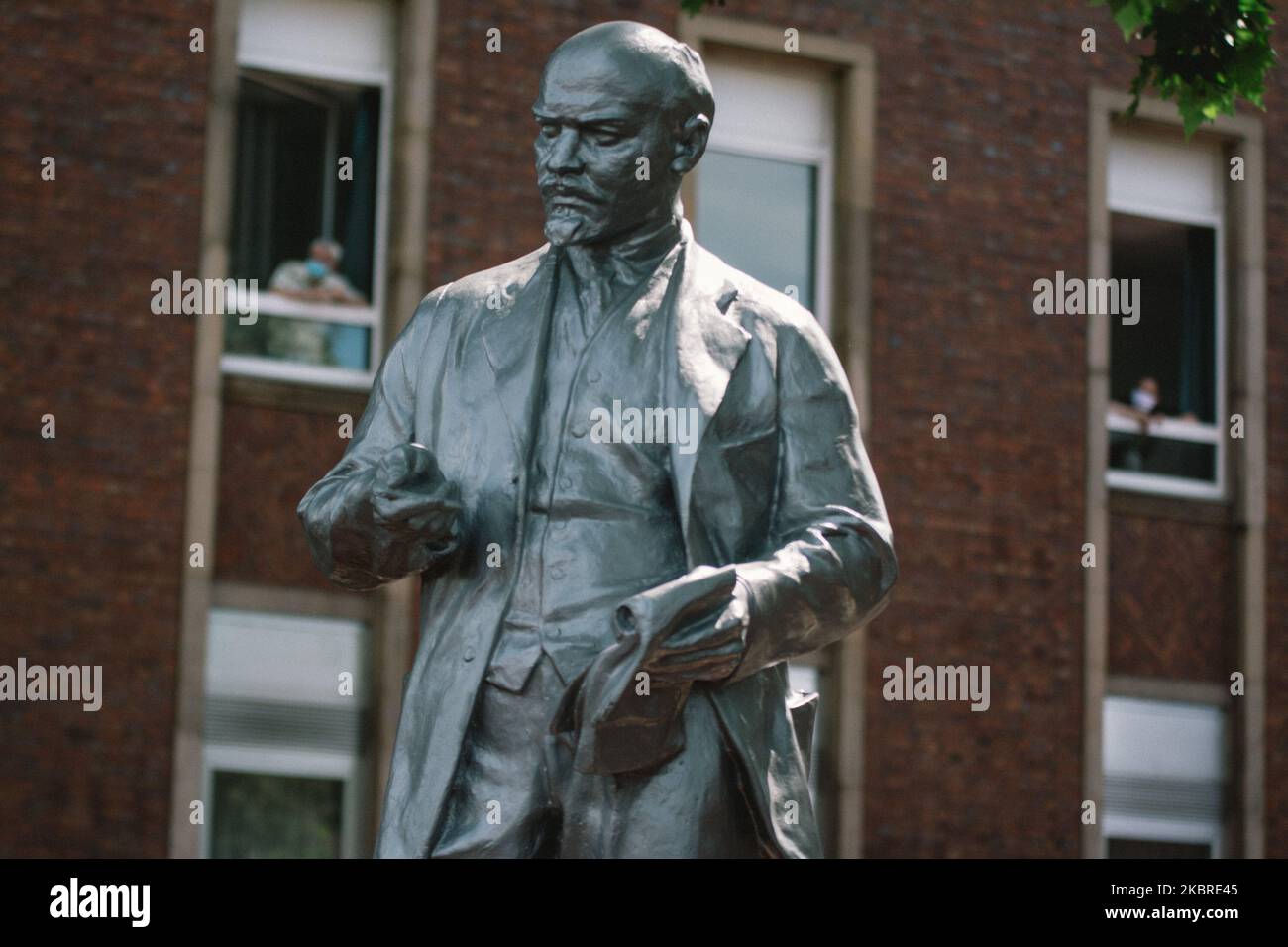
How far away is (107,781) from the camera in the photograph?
16844 mm

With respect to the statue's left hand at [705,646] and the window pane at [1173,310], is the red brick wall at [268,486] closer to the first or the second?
the window pane at [1173,310]

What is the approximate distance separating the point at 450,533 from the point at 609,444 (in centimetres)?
37

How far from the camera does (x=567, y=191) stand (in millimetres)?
6105

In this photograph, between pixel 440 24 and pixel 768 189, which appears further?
pixel 768 189

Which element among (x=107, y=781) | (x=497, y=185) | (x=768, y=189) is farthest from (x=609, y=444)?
(x=768, y=189)

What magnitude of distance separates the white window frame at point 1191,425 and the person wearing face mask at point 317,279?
5.52 m

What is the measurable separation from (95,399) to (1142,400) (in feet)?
24.5

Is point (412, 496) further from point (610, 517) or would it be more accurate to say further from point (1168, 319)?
point (1168, 319)

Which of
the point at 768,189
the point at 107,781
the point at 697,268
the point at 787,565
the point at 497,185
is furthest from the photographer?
the point at 768,189

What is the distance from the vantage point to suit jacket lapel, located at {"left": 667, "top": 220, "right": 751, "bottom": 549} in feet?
19.6

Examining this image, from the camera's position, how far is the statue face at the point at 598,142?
19.8 feet

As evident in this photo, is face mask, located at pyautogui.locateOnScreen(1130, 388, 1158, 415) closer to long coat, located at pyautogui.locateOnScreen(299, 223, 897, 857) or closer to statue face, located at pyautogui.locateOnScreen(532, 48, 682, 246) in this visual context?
long coat, located at pyautogui.locateOnScreen(299, 223, 897, 857)

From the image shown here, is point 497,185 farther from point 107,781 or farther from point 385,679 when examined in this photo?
point 107,781

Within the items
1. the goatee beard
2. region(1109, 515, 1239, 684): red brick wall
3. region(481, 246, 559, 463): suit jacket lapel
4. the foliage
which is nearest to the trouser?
region(481, 246, 559, 463): suit jacket lapel
